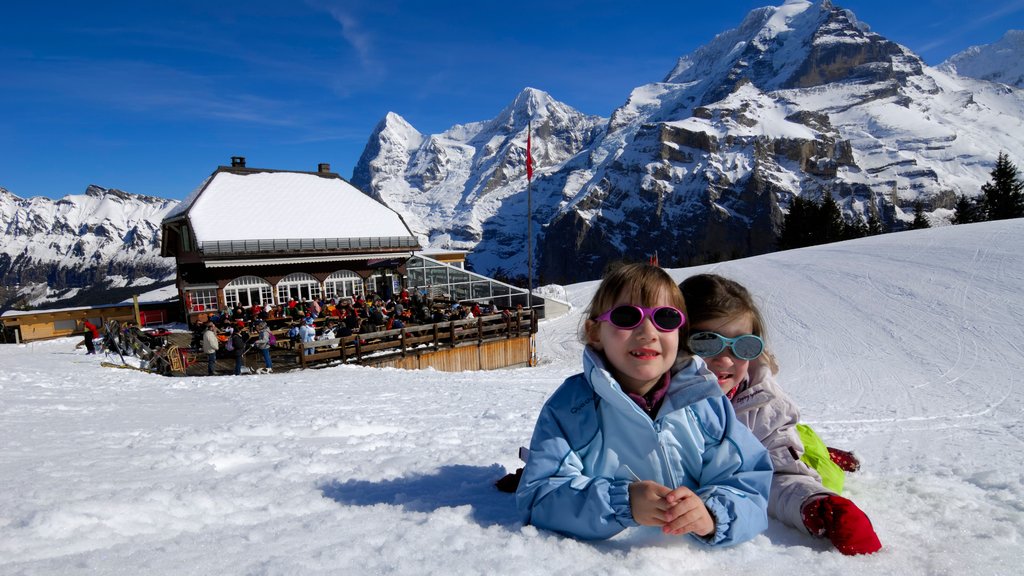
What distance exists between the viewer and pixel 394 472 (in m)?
3.81

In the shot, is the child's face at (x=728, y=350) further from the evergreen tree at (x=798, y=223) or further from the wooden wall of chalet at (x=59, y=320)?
the evergreen tree at (x=798, y=223)

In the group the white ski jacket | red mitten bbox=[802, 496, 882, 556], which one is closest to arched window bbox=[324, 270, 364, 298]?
the white ski jacket

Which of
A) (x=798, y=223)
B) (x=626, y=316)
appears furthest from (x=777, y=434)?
(x=798, y=223)

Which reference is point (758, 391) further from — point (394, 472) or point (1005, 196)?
point (1005, 196)

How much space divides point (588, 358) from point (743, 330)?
46.0 inches

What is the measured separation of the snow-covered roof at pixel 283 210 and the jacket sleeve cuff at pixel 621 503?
24.7m

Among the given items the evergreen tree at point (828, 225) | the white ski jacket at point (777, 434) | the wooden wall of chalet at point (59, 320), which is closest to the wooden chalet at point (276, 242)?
the wooden wall of chalet at point (59, 320)

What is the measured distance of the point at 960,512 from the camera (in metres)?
2.85

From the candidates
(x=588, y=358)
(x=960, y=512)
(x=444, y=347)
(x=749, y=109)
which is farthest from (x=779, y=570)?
(x=749, y=109)

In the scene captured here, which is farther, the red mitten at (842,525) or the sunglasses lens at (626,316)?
the red mitten at (842,525)

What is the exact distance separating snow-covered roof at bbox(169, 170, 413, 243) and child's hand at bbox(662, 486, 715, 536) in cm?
2492

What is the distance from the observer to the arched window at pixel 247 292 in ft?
76.2

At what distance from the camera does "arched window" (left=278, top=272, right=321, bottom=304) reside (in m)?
24.6

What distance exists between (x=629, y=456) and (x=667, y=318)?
2.01 feet
